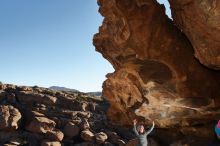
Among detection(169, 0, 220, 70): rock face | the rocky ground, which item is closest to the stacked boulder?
the rocky ground

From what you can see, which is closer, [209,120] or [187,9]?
[187,9]

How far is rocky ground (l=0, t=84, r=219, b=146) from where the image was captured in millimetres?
52375

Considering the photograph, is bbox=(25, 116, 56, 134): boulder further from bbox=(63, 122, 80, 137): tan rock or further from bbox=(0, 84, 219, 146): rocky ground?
bbox=(63, 122, 80, 137): tan rock

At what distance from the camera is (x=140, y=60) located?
1742 centimetres

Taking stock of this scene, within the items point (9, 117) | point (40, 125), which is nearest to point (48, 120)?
point (40, 125)

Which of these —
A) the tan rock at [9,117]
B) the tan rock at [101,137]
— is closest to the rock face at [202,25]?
the tan rock at [101,137]

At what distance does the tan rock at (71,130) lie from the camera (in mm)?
54800

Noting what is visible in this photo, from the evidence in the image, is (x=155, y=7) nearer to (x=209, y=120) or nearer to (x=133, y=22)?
(x=133, y=22)

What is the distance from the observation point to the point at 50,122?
2151 inches

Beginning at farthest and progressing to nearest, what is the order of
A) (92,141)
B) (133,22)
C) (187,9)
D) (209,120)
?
(92,141) → (209,120) → (133,22) → (187,9)

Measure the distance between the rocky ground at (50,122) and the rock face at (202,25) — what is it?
37574 mm

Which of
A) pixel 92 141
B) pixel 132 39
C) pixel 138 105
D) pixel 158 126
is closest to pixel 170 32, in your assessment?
pixel 132 39

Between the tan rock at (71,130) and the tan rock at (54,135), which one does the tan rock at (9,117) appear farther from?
the tan rock at (71,130)

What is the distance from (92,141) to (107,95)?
1348 inches
